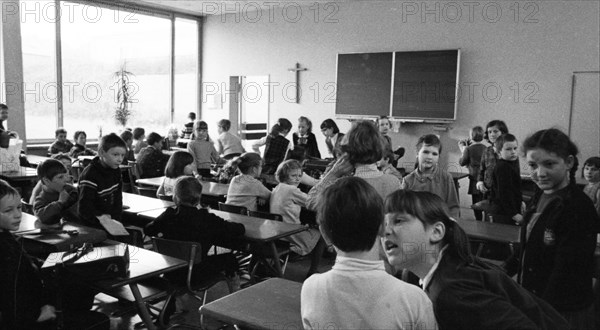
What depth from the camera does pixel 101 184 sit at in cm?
332

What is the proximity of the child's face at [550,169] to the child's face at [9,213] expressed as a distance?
85.3 inches

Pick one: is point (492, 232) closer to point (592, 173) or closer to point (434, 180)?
point (434, 180)

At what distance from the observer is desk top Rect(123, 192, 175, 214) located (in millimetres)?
3902

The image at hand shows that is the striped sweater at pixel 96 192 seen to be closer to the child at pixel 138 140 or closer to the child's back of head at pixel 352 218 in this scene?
the child's back of head at pixel 352 218

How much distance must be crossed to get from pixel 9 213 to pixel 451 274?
6.19 ft

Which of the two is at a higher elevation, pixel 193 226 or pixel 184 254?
pixel 193 226

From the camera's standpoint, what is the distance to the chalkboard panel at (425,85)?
7.92 meters

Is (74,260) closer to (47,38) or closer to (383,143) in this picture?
(383,143)

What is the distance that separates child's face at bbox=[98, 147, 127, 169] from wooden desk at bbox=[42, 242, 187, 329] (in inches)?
30.0

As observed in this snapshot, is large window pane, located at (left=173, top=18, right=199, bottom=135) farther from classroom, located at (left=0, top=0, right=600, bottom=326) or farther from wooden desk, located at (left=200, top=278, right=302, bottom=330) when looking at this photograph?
wooden desk, located at (left=200, top=278, right=302, bottom=330)

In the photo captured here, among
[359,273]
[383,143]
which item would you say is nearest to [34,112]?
[383,143]

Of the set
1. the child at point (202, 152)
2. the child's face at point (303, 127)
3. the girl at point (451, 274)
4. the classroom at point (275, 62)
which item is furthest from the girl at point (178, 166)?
the classroom at point (275, 62)

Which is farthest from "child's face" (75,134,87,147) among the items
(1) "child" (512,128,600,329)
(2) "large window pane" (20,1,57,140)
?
(1) "child" (512,128,600,329)

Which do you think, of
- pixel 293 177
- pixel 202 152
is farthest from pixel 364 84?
pixel 293 177
